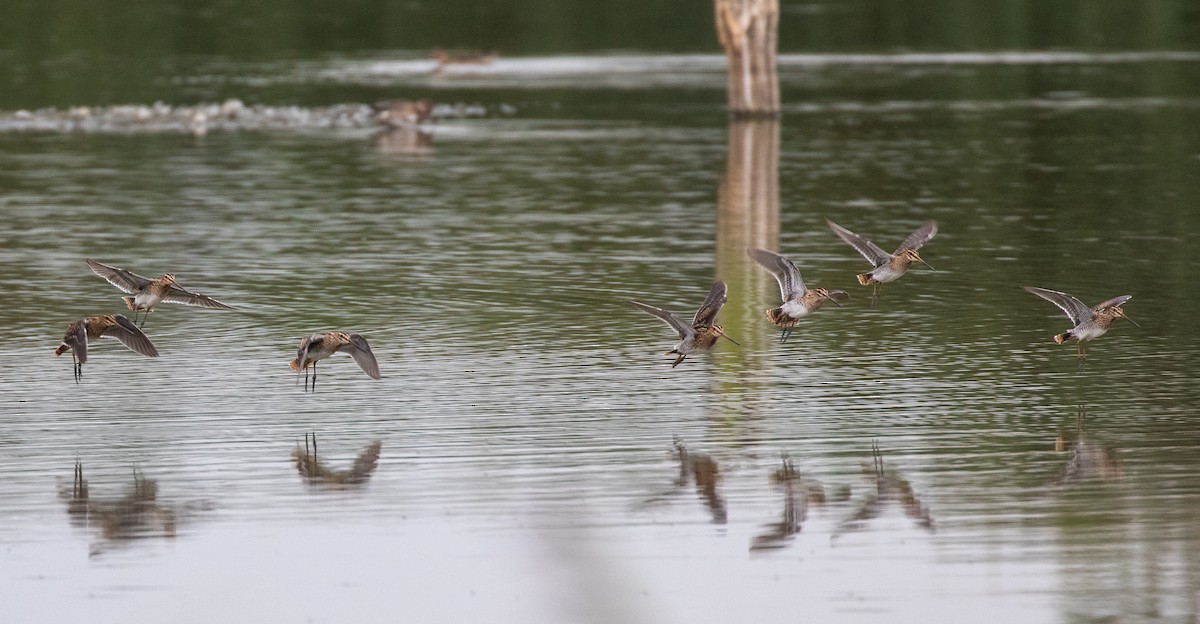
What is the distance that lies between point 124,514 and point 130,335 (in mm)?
2437

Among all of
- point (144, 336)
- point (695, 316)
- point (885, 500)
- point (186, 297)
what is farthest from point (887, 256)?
point (144, 336)

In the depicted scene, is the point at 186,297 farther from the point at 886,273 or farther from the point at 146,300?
the point at 886,273

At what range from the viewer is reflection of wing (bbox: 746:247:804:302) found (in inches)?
473

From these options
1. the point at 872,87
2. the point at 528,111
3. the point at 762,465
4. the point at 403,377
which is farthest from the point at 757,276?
the point at 872,87

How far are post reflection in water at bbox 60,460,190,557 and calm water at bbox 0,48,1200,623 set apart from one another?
3 cm

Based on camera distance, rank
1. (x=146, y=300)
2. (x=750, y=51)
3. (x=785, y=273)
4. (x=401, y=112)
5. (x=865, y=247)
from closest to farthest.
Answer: (x=785, y=273)
(x=146, y=300)
(x=865, y=247)
(x=750, y=51)
(x=401, y=112)

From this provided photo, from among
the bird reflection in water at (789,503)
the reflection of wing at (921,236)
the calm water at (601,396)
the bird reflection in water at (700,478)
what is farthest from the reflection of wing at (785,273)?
the bird reflection in water at (789,503)

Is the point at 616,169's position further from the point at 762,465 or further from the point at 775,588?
the point at 775,588

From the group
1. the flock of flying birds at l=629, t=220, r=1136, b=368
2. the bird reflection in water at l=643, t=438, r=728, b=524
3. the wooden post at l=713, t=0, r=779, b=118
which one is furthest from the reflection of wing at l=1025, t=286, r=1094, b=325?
the wooden post at l=713, t=0, r=779, b=118

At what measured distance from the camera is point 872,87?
123 ft

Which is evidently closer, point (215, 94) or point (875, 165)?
point (875, 165)

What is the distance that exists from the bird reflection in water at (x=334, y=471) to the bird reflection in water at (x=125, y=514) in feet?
2.62

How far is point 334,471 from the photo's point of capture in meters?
10.7

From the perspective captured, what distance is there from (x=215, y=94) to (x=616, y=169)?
13.8 m
